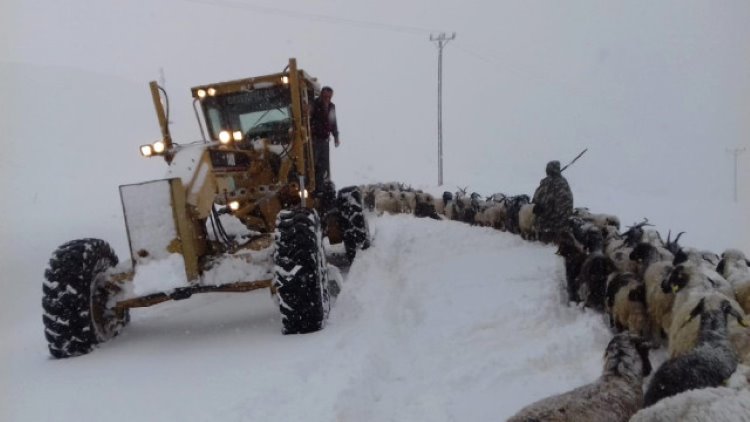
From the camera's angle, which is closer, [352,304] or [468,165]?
[352,304]

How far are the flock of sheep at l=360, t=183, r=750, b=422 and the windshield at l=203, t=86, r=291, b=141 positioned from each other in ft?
11.3

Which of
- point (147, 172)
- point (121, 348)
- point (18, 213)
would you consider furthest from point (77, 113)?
point (121, 348)

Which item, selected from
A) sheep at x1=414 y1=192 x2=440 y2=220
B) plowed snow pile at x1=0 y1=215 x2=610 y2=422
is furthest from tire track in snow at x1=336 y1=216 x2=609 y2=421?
sheep at x1=414 y1=192 x2=440 y2=220

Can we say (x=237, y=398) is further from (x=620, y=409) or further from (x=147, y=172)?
(x=147, y=172)

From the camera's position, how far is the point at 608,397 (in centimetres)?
324

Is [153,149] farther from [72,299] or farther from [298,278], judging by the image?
[298,278]

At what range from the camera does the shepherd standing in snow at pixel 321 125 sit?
8.23 metres

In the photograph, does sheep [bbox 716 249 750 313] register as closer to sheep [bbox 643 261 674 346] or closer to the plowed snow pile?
sheep [bbox 643 261 674 346]

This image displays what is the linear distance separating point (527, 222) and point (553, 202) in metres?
1.70

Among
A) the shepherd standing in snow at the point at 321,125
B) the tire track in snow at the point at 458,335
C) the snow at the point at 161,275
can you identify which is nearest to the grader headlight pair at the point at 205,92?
the shepherd standing in snow at the point at 321,125

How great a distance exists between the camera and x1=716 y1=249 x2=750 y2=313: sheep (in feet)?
15.8

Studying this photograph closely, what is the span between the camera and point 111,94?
4153 centimetres

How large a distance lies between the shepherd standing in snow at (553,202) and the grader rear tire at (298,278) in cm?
554

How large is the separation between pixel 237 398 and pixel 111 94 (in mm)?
41390
